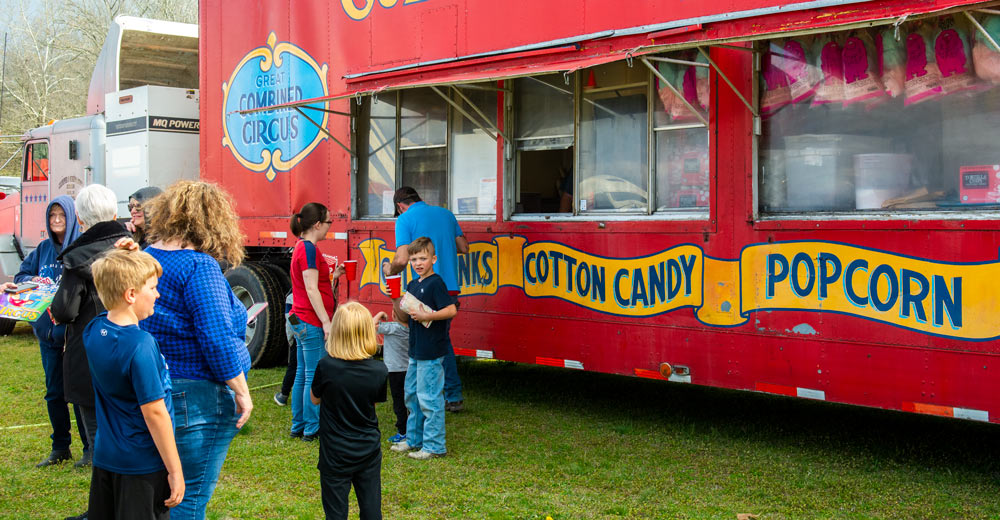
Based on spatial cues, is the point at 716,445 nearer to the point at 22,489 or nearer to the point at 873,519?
the point at 873,519

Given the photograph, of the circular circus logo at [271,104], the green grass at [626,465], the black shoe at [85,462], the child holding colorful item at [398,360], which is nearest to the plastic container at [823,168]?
the green grass at [626,465]

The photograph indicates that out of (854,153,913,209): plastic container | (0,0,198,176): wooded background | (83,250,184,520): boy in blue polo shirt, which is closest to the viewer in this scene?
(83,250,184,520): boy in blue polo shirt

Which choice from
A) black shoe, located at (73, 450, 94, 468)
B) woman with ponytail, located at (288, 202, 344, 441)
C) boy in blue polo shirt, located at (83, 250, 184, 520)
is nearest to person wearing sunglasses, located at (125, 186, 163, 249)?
woman with ponytail, located at (288, 202, 344, 441)

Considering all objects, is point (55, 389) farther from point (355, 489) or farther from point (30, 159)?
point (30, 159)

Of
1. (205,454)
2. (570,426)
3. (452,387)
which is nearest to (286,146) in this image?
(452,387)

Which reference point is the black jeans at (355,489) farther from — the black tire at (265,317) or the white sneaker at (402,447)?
Answer: the black tire at (265,317)

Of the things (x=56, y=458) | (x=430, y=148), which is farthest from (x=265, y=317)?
(x=56, y=458)

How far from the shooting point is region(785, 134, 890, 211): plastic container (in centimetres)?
541

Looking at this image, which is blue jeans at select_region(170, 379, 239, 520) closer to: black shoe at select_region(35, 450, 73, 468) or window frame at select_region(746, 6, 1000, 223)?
black shoe at select_region(35, 450, 73, 468)

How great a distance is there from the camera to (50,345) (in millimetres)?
5613

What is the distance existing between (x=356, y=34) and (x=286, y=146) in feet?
4.68

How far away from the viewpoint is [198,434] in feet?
10.8

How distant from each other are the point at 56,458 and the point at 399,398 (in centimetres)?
219

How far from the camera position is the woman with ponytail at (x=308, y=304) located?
5.98m
